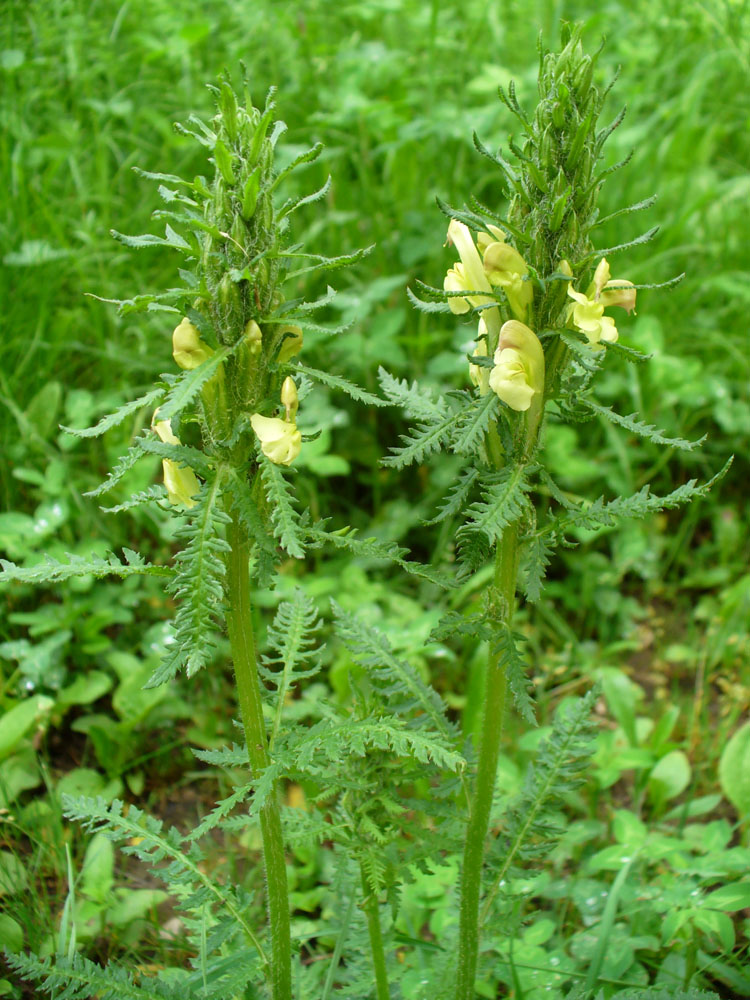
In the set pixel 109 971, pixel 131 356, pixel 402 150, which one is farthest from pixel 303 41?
pixel 109 971

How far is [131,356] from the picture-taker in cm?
303

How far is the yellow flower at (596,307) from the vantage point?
1.25m

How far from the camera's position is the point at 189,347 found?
1.24 metres

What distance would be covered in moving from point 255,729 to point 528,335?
0.73 m

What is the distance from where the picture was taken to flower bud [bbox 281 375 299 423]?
1199mm

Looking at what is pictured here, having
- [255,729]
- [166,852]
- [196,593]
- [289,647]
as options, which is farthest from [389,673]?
[196,593]

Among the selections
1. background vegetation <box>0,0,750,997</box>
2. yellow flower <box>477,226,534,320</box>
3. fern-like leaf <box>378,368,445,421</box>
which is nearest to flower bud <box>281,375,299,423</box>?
fern-like leaf <box>378,368,445,421</box>

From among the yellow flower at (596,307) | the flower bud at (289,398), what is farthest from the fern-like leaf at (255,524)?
the yellow flower at (596,307)

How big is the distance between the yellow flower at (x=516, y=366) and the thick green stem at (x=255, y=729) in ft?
1.42

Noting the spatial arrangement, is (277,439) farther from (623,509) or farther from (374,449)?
(374,449)

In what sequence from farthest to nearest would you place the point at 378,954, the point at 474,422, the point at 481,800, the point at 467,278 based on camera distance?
the point at 378,954
the point at 481,800
the point at 467,278
the point at 474,422

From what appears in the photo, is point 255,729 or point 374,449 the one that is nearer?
point 255,729

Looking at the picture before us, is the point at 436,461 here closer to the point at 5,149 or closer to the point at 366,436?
the point at 366,436

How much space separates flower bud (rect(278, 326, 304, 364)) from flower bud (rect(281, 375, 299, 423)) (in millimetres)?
69
